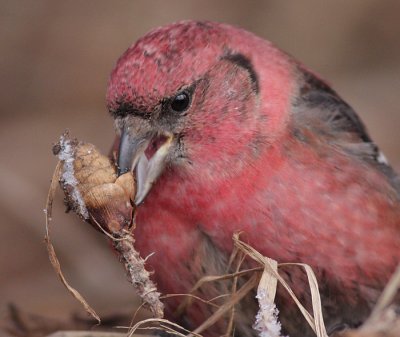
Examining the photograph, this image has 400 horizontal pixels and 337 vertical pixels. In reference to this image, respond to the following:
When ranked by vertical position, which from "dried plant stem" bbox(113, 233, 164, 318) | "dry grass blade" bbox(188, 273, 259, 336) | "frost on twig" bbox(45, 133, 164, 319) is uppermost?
"frost on twig" bbox(45, 133, 164, 319)

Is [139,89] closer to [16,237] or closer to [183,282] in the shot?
[183,282]

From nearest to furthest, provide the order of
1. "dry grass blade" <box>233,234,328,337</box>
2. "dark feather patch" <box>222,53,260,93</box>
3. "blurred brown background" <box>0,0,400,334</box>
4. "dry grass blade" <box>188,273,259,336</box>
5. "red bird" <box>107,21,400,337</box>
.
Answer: "dry grass blade" <box>233,234,328,337</box>, "dry grass blade" <box>188,273,259,336</box>, "red bird" <box>107,21,400,337</box>, "dark feather patch" <box>222,53,260,93</box>, "blurred brown background" <box>0,0,400,334</box>

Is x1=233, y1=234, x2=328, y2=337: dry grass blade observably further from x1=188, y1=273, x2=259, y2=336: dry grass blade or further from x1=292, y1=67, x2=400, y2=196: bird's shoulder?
x1=292, y1=67, x2=400, y2=196: bird's shoulder

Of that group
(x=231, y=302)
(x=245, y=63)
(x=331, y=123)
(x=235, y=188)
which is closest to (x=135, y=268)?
(x=231, y=302)

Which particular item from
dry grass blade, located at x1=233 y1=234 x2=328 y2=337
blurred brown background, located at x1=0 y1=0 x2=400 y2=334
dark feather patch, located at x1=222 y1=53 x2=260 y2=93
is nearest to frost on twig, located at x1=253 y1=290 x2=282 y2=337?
dry grass blade, located at x1=233 y1=234 x2=328 y2=337

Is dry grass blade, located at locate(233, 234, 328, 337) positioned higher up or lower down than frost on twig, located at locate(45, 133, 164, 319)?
lower down

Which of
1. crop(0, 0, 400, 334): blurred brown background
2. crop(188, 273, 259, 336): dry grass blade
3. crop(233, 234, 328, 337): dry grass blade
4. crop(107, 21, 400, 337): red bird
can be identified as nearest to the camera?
crop(233, 234, 328, 337): dry grass blade

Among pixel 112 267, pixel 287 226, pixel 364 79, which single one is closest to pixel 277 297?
pixel 287 226
